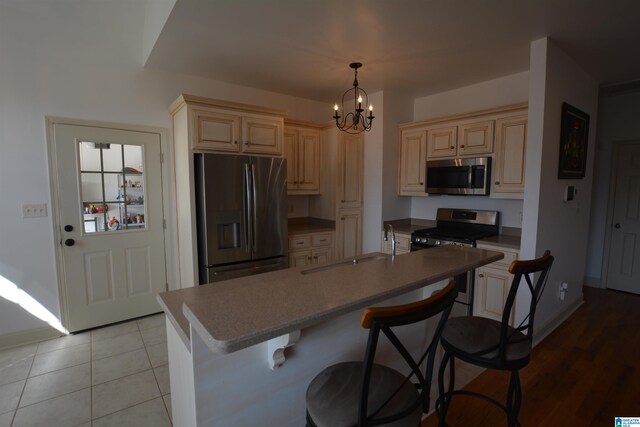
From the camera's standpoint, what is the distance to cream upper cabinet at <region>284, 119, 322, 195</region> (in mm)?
3883

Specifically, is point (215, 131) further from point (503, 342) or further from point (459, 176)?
point (503, 342)

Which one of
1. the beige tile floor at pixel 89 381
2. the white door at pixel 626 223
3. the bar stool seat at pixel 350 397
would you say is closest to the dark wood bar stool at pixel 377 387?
the bar stool seat at pixel 350 397

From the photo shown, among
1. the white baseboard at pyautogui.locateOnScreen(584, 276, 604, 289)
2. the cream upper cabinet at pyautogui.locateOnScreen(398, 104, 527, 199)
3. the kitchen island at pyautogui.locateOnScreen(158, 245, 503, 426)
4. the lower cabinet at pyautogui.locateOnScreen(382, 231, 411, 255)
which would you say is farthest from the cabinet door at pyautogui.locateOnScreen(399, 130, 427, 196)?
the white baseboard at pyautogui.locateOnScreen(584, 276, 604, 289)

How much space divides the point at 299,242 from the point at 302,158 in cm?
107

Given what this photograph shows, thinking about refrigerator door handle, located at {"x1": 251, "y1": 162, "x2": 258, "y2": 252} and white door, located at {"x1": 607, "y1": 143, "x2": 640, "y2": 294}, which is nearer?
refrigerator door handle, located at {"x1": 251, "y1": 162, "x2": 258, "y2": 252}

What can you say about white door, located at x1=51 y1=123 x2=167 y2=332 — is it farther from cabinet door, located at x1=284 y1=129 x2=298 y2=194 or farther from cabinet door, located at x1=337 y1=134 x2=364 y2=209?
cabinet door, located at x1=337 y1=134 x2=364 y2=209

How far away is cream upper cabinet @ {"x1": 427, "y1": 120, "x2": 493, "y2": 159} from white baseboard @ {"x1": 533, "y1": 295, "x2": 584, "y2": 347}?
180 cm

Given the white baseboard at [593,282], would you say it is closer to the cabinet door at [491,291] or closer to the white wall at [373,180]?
the cabinet door at [491,291]

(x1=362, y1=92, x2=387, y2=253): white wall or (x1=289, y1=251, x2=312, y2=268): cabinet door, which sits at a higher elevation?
(x1=362, y1=92, x2=387, y2=253): white wall

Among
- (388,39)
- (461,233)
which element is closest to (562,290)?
(461,233)

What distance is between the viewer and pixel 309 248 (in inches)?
150

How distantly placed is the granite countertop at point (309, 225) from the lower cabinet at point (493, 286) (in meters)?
1.74

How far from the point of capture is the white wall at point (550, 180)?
2607 mm

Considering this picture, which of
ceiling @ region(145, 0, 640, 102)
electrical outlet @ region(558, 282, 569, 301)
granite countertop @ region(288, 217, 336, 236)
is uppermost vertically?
ceiling @ region(145, 0, 640, 102)
